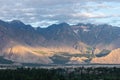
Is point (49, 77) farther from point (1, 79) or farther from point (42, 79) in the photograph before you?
point (1, 79)

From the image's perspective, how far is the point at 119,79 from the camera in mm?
198750

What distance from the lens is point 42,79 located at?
18388 centimetres

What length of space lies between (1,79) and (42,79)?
17084mm

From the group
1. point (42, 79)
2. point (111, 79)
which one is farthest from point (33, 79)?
point (111, 79)

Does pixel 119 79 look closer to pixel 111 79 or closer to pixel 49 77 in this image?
pixel 111 79

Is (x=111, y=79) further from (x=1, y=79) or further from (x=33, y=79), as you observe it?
(x=1, y=79)

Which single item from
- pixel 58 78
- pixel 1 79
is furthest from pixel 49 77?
pixel 1 79

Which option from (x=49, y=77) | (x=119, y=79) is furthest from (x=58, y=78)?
(x=119, y=79)

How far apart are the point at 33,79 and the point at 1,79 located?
1332 cm

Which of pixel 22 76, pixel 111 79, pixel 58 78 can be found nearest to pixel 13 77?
pixel 22 76

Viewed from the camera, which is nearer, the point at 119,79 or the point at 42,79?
the point at 42,79

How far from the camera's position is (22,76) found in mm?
192125

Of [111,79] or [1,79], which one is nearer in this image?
[1,79]

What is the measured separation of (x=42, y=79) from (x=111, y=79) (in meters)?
34.6
